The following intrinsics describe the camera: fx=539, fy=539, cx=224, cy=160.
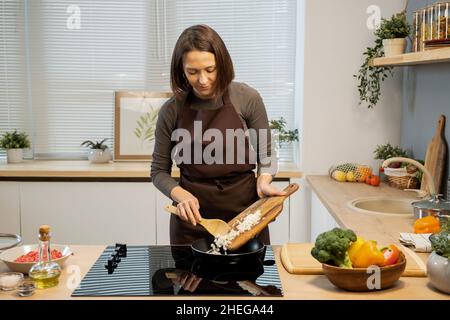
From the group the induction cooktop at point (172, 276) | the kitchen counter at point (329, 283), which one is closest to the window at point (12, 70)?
the kitchen counter at point (329, 283)

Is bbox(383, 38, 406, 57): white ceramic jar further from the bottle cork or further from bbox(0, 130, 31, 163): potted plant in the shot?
bbox(0, 130, 31, 163): potted plant

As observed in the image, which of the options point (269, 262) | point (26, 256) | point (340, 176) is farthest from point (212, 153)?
point (340, 176)

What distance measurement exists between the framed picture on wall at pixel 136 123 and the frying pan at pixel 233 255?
206 centimetres

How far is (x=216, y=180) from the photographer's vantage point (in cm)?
228

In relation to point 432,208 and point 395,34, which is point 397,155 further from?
point 432,208

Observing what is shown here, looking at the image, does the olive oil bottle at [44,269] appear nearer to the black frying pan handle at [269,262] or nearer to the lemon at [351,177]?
the black frying pan handle at [269,262]

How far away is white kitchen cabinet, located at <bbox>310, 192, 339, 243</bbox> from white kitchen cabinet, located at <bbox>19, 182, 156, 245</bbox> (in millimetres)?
1014

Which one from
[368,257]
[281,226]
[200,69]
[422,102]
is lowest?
[281,226]

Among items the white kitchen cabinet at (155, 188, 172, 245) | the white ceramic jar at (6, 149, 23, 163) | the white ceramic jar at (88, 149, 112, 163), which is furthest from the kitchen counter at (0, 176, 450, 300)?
the white ceramic jar at (6, 149, 23, 163)

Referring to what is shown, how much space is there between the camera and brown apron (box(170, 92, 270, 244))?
224cm

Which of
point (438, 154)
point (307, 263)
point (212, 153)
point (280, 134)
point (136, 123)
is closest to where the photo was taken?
point (307, 263)

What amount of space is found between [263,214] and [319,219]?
4.29 feet

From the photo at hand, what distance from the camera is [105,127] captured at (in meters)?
3.91
